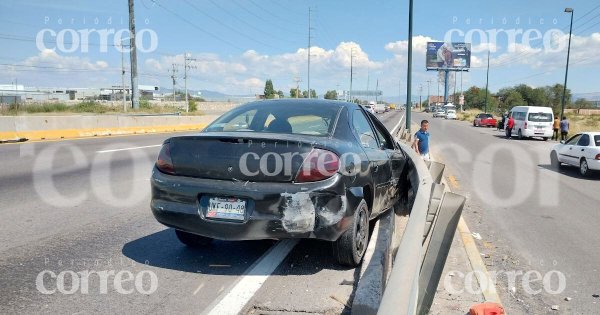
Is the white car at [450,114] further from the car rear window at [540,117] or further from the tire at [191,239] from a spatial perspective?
the tire at [191,239]

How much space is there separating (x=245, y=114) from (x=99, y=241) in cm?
204

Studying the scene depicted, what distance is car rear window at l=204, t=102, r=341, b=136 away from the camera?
4.74 meters

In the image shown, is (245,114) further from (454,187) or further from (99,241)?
(454,187)

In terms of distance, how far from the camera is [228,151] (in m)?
4.12

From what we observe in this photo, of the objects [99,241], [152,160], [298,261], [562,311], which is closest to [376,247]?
[298,261]

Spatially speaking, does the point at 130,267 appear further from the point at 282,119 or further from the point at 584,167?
the point at 584,167

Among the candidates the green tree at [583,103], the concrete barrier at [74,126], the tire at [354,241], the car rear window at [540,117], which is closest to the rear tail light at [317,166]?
the tire at [354,241]

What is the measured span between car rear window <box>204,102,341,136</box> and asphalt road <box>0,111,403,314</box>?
4.07ft

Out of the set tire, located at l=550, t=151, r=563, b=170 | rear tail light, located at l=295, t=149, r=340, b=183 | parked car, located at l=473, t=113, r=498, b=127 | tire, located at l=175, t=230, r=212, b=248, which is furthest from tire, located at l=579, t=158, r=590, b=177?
parked car, located at l=473, t=113, r=498, b=127

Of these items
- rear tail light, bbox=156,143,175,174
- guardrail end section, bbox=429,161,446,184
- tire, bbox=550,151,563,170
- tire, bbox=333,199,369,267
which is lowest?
tire, bbox=550,151,563,170

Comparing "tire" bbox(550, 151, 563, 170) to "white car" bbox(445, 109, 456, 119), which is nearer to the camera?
"tire" bbox(550, 151, 563, 170)

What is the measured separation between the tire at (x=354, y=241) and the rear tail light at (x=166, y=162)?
5.28 ft

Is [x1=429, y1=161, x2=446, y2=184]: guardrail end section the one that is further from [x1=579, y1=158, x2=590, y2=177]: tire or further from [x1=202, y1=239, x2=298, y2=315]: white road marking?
[x1=579, y1=158, x2=590, y2=177]: tire

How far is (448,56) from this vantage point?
102938 mm
